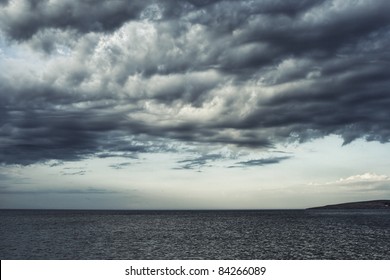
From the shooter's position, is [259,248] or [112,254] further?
[259,248]

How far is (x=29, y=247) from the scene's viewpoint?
71938mm

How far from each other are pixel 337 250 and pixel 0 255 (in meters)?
57.7
